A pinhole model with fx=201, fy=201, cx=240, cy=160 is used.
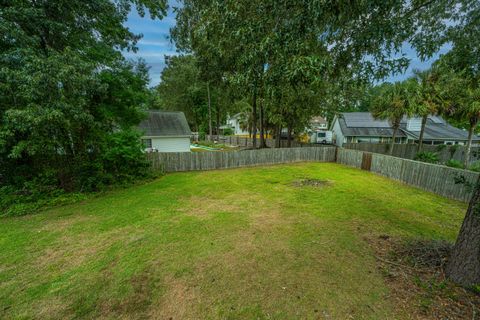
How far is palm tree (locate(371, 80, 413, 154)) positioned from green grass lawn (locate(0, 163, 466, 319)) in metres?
8.87

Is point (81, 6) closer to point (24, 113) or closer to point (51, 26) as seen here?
point (51, 26)

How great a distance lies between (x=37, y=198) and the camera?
6629 millimetres

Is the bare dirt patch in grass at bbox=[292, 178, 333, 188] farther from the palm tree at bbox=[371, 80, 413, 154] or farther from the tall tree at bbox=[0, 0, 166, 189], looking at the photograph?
the palm tree at bbox=[371, 80, 413, 154]

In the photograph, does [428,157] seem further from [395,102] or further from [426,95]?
[395,102]

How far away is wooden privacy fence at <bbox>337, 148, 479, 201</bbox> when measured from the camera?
7.16m

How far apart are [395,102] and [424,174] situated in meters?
7.75

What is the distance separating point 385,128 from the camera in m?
23.3

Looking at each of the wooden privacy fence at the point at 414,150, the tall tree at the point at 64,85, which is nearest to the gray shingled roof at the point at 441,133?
the wooden privacy fence at the point at 414,150

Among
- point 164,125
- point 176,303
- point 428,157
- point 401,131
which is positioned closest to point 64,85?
point 176,303

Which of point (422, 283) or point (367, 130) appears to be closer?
point (422, 283)

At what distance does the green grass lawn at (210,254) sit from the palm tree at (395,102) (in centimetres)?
887

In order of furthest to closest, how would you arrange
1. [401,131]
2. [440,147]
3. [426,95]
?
[401,131] → [440,147] → [426,95]

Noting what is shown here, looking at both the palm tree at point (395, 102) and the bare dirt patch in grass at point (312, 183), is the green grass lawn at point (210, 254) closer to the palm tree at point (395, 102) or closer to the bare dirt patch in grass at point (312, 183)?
the bare dirt patch in grass at point (312, 183)

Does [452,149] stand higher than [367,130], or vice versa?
[367,130]
